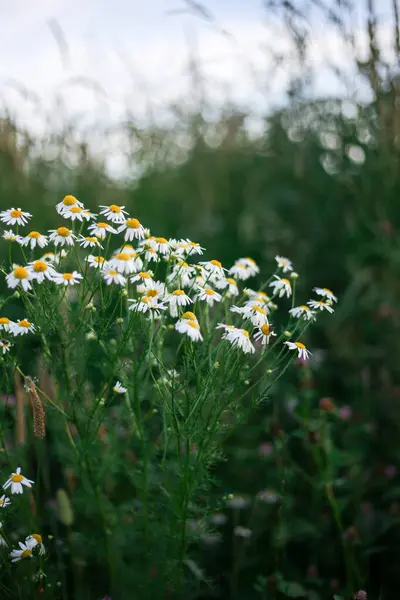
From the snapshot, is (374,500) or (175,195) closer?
(374,500)

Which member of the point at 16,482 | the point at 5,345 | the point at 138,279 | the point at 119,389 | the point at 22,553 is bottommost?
the point at 22,553

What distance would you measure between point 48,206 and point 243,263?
5.94 ft

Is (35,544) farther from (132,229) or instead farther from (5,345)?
(132,229)

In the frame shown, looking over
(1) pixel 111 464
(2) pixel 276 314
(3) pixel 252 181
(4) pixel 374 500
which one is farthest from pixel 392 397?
(3) pixel 252 181

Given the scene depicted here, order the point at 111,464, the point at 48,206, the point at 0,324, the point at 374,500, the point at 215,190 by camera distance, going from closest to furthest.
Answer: the point at 0,324 → the point at 111,464 → the point at 374,500 → the point at 48,206 → the point at 215,190

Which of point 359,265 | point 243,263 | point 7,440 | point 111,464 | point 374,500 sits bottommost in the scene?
point 374,500

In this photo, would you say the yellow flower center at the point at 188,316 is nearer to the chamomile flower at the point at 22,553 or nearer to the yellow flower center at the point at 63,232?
the yellow flower center at the point at 63,232

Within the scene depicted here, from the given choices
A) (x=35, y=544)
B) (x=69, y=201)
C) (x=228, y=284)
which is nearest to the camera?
(x=35, y=544)

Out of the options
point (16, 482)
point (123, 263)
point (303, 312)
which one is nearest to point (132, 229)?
point (123, 263)

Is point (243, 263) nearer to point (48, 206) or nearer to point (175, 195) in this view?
point (48, 206)

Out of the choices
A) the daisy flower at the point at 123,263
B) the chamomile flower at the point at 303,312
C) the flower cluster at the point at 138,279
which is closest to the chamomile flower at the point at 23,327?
the flower cluster at the point at 138,279

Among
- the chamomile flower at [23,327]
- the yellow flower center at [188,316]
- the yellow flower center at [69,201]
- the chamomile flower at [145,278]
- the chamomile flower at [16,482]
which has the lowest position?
the chamomile flower at [16,482]

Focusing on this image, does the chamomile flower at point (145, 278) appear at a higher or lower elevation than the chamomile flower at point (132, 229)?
lower

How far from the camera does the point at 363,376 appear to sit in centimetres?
258
